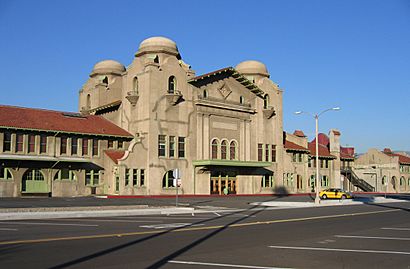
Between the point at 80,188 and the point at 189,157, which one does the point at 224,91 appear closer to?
the point at 189,157

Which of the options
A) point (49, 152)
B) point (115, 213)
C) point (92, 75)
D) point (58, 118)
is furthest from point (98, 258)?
point (92, 75)

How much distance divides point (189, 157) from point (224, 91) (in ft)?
32.9

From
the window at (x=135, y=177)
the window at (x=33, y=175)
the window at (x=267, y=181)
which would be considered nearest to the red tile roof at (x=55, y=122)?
the window at (x=33, y=175)

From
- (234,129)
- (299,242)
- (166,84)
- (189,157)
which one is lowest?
(299,242)

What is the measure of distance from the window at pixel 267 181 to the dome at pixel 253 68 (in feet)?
50.8

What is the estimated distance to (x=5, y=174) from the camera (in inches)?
1796

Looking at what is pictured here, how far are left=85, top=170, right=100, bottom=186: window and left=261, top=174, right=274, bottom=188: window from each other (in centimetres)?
2387

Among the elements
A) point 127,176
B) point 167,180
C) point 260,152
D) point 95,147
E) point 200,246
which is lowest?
point 200,246

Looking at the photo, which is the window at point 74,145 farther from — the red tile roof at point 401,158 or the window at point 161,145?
the red tile roof at point 401,158

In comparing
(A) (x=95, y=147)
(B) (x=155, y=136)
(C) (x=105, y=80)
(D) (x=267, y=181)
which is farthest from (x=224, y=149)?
(C) (x=105, y=80)

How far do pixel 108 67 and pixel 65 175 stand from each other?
71.0 ft

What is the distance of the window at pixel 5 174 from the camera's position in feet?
149

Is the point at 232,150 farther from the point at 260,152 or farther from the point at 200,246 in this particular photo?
the point at 200,246

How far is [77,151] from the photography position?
168 feet
